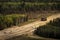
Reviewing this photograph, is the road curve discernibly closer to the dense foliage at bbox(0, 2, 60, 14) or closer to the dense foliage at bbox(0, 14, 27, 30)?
the dense foliage at bbox(0, 14, 27, 30)

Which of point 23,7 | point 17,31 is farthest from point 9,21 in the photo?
point 23,7

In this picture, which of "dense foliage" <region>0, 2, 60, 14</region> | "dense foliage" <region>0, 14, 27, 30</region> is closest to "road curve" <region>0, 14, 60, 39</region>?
Answer: "dense foliage" <region>0, 14, 27, 30</region>

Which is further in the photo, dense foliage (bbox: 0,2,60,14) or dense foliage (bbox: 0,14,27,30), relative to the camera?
dense foliage (bbox: 0,2,60,14)

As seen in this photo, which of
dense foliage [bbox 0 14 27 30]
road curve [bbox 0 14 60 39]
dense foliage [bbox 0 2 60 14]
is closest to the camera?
road curve [bbox 0 14 60 39]

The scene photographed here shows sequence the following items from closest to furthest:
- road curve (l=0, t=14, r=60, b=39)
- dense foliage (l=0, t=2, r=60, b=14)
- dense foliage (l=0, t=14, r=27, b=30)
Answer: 1. road curve (l=0, t=14, r=60, b=39)
2. dense foliage (l=0, t=14, r=27, b=30)
3. dense foliage (l=0, t=2, r=60, b=14)

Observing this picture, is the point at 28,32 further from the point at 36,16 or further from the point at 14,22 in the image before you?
the point at 36,16

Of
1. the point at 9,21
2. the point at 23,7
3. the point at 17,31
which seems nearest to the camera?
the point at 17,31

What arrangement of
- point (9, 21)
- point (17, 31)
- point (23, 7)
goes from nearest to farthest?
point (17, 31) → point (9, 21) → point (23, 7)

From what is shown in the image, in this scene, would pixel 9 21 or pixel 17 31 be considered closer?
pixel 17 31

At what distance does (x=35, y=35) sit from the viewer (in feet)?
50.0

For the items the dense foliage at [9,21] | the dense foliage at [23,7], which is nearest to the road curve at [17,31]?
the dense foliage at [9,21]

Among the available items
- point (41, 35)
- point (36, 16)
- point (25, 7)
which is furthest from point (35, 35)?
point (25, 7)

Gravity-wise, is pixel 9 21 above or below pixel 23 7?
below

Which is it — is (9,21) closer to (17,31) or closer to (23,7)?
(17,31)
